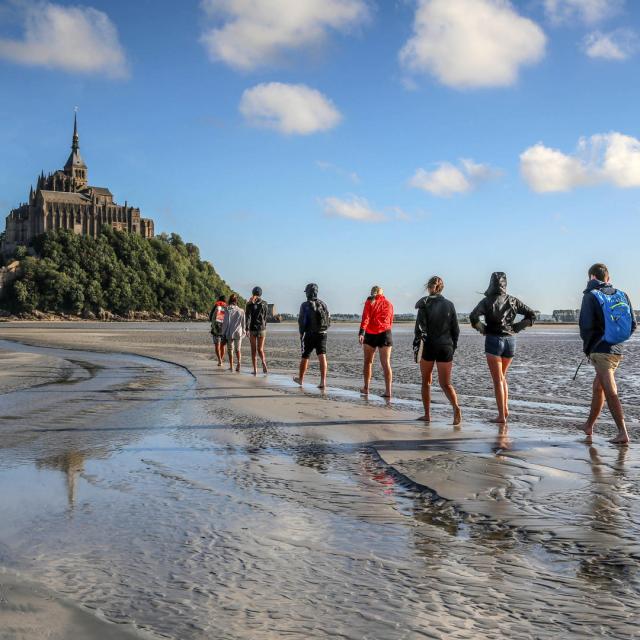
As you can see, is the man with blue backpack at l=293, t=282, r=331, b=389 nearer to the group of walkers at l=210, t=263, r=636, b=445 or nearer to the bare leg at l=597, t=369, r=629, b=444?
the group of walkers at l=210, t=263, r=636, b=445

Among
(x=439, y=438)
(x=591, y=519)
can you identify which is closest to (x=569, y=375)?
(x=439, y=438)

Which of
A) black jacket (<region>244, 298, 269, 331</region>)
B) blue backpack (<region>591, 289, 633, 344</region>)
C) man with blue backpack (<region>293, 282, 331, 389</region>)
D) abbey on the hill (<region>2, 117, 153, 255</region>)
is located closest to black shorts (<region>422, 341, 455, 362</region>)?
blue backpack (<region>591, 289, 633, 344</region>)

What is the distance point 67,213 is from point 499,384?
16000cm

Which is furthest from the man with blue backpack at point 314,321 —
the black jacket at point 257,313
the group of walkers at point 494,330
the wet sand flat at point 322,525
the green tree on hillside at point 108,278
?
the green tree on hillside at point 108,278

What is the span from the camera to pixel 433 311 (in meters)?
9.63

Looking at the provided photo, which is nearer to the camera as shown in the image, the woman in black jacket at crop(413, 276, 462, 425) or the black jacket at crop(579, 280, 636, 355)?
the black jacket at crop(579, 280, 636, 355)

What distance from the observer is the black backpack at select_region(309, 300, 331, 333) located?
13.8 metres

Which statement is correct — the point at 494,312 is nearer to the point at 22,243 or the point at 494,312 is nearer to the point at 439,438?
the point at 439,438

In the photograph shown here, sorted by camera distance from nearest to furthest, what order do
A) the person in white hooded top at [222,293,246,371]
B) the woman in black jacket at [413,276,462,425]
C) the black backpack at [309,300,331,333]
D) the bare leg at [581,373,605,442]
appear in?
1. the bare leg at [581,373,605,442]
2. the woman in black jacket at [413,276,462,425]
3. the black backpack at [309,300,331,333]
4. the person in white hooded top at [222,293,246,371]

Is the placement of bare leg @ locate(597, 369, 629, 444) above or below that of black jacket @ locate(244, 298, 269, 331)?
below

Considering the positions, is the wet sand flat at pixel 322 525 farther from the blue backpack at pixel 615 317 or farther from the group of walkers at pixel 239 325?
the group of walkers at pixel 239 325

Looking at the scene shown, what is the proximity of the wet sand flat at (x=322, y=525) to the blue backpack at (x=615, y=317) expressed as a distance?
4.09 feet

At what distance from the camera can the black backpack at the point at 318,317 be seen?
13766 mm

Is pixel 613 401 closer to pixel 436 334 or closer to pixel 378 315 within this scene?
pixel 436 334
